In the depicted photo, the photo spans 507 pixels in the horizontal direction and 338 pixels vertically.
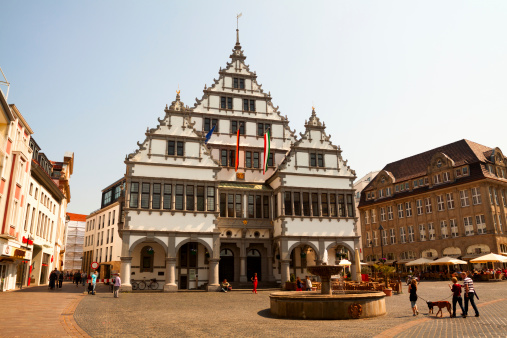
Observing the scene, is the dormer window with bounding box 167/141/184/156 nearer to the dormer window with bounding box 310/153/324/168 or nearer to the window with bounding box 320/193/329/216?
the dormer window with bounding box 310/153/324/168

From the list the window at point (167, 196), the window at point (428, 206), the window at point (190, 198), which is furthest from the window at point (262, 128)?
the window at point (428, 206)

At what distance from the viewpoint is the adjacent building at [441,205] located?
51594mm

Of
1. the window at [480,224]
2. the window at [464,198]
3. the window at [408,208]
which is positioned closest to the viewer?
the window at [480,224]

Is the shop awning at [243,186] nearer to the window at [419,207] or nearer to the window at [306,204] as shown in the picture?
the window at [306,204]

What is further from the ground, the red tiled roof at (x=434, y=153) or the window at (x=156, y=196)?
the red tiled roof at (x=434, y=153)

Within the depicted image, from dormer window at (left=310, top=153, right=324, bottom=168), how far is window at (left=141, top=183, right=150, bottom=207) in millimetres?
15078

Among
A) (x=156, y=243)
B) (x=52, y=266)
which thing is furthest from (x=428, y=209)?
(x=52, y=266)

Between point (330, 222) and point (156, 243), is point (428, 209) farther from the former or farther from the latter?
point (156, 243)

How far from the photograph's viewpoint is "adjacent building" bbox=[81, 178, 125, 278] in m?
64.9

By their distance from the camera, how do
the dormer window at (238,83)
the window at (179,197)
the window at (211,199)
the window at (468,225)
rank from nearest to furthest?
the window at (179,197) < the window at (211,199) < the dormer window at (238,83) < the window at (468,225)

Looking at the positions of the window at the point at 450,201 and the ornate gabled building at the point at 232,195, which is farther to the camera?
the window at the point at 450,201

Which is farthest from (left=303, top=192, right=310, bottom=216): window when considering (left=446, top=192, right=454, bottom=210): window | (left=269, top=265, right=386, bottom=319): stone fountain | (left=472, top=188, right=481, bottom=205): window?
(left=446, top=192, right=454, bottom=210): window

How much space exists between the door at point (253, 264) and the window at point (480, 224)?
29.9 metres

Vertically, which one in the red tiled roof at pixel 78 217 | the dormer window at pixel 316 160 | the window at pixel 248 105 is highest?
the window at pixel 248 105
